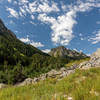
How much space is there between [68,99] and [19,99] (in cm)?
182

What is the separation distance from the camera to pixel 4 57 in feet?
147

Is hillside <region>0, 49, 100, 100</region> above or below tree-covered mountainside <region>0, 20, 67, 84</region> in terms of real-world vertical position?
below

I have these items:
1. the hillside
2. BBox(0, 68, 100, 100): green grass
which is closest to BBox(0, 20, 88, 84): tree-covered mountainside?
the hillside

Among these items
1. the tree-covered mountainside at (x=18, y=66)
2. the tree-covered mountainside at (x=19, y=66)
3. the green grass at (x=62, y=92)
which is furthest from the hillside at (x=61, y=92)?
the tree-covered mountainside at (x=18, y=66)

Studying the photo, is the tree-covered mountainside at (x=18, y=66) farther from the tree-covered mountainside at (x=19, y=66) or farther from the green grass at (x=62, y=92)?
the green grass at (x=62, y=92)

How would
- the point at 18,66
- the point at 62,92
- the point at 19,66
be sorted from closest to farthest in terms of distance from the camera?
the point at 62,92
the point at 18,66
the point at 19,66

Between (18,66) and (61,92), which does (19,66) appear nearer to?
(18,66)

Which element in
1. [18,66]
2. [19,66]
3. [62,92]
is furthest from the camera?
[19,66]

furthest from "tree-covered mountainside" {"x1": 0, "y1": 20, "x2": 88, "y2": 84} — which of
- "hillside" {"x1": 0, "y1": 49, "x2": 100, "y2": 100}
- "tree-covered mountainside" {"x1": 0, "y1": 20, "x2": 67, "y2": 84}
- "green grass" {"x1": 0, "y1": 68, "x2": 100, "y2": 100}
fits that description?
"green grass" {"x1": 0, "y1": 68, "x2": 100, "y2": 100}

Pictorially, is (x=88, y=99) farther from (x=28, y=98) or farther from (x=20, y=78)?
(x=20, y=78)

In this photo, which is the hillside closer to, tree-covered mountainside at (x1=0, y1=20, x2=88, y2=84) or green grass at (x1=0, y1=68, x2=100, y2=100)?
green grass at (x1=0, y1=68, x2=100, y2=100)

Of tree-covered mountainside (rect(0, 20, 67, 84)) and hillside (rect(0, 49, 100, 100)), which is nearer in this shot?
hillside (rect(0, 49, 100, 100))

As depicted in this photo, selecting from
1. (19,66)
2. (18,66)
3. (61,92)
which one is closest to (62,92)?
(61,92)

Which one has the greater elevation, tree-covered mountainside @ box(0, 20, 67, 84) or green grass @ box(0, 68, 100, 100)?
tree-covered mountainside @ box(0, 20, 67, 84)
